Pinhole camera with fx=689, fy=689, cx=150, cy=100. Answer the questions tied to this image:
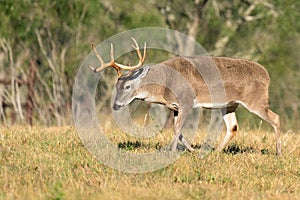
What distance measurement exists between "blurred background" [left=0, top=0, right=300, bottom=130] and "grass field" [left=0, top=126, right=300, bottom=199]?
1044cm

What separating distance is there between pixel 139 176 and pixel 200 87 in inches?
120

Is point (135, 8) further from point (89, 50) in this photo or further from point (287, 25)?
point (287, 25)

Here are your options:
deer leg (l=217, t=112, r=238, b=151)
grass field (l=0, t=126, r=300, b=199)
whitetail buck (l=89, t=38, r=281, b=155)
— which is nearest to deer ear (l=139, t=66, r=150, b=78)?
whitetail buck (l=89, t=38, r=281, b=155)

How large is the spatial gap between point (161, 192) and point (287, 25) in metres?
17.2

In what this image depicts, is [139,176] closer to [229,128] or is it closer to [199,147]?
[199,147]

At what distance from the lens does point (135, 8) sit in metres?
24.6

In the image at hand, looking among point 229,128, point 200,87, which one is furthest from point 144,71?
point 229,128

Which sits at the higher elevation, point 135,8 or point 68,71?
point 135,8

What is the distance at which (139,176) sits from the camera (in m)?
8.21

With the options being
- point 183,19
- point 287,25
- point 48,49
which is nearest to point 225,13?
point 183,19

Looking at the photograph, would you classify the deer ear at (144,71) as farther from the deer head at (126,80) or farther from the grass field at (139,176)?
the grass field at (139,176)

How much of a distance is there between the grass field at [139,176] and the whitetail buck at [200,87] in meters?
0.78

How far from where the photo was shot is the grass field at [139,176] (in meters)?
7.29

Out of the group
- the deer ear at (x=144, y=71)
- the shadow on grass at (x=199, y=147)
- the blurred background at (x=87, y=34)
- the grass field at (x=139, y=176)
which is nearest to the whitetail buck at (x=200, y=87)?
the deer ear at (x=144, y=71)
